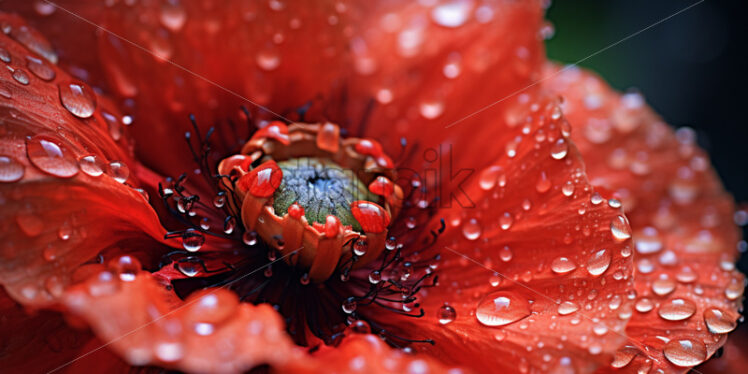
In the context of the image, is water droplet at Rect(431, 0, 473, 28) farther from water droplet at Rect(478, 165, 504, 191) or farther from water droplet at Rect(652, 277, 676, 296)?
water droplet at Rect(652, 277, 676, 296)

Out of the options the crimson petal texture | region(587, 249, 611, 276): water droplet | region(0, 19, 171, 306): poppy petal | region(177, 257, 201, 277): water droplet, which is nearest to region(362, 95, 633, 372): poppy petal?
region(587, 249, 611, 276): water droplet

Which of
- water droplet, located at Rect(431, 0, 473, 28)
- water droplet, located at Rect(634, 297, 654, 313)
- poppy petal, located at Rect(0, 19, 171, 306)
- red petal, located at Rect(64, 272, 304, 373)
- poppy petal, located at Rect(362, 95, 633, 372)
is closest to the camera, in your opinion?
red petal, located at Rect(64, 272, 304, 373)

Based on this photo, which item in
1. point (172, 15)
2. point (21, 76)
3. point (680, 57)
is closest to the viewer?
point (21, 76)

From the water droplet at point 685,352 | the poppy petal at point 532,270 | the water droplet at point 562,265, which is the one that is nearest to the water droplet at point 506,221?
the poppy petal at point 532,270

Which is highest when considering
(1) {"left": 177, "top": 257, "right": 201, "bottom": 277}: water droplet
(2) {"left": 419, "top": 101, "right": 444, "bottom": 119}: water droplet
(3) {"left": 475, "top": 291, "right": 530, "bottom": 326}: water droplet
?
(1) {"left": 177, "top": 257, "right": 201, "bottom": 277}: water droplet

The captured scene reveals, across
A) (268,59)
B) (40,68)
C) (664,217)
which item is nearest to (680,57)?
(664,217)

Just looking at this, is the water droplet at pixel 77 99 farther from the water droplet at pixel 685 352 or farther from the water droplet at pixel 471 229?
the water droplet at pixel 685 352

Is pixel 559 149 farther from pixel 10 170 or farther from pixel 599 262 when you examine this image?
pixel 10 170

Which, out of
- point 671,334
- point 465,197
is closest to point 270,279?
point 465,197
